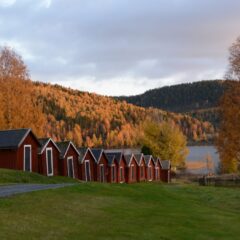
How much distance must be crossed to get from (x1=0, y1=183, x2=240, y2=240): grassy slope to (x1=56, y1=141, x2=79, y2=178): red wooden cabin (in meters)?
22.8

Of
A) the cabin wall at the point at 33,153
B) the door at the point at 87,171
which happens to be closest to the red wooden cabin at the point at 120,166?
the door at the point at 87,171

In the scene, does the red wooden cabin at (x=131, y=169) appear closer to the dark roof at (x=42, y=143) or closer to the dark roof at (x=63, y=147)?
the dark roof at (x=63, y=147)

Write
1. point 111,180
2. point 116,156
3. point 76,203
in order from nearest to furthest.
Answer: point 76,203 < point 111,180 < point 116,156

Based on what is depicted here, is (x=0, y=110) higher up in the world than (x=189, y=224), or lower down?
higher up

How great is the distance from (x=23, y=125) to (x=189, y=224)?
34.9 meters

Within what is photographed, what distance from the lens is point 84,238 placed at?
1360 cm

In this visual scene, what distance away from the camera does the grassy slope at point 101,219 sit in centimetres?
1426

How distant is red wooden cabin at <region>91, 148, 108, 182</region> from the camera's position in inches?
2201

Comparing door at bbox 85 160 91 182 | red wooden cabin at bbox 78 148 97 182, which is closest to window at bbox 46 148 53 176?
red wooden cabin at bbox 78 148 97 182

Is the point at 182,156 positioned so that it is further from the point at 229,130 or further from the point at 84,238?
the point at 84,238

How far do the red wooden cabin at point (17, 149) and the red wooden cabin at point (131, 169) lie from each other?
27.7 meters

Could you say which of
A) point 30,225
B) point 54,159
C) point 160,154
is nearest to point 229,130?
point 54,159

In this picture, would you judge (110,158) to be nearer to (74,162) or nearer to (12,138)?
(74,162)

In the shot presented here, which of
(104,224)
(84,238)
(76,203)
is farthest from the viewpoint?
(76,203)
